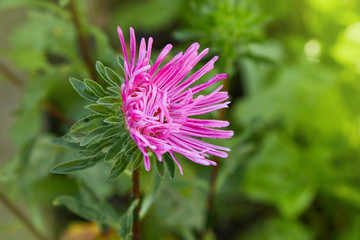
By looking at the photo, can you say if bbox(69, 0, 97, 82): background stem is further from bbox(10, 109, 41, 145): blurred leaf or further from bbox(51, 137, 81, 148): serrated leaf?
bbox(51, 137, 81, 148): serrated leaf

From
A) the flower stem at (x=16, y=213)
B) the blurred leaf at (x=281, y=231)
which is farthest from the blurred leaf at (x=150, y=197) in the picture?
the blurred leaf at (x=281, y=231)

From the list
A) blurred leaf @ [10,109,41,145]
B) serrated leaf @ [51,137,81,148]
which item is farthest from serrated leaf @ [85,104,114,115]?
blurred leaf @ [10,109,41,145]

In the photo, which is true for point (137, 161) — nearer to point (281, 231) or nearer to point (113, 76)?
point (113, 76)

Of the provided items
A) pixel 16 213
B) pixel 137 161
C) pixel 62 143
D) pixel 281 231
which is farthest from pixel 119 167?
pixel 281 231

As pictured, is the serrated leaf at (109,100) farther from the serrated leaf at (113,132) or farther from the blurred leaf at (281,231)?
the blurred leaf at (281,231)

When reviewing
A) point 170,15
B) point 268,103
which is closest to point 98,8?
point 170,15

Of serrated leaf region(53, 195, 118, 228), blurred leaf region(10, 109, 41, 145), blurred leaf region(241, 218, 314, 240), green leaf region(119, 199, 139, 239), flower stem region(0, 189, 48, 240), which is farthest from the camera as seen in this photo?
blurred leaf region(241, 218, 314, 240)

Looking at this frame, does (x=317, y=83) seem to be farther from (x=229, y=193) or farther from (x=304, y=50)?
(x=229, y=193)

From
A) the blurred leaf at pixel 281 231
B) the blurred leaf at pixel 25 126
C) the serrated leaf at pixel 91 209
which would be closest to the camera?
the serrated leaf at pixel 91 209
